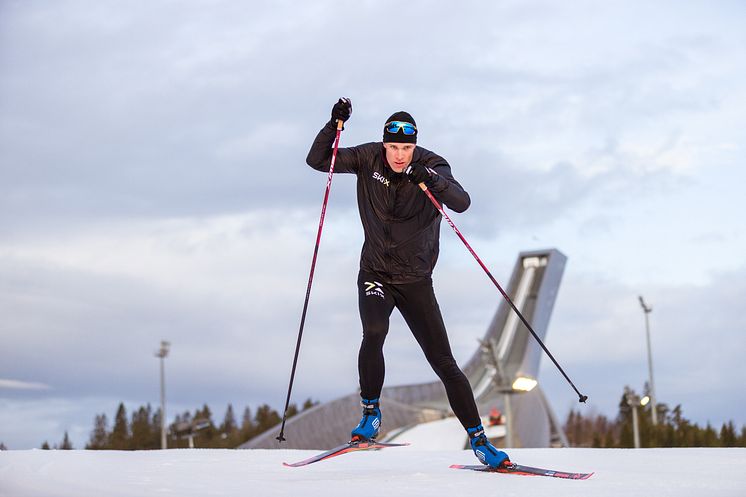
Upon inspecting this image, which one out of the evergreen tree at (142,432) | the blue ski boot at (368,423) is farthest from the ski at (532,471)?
the evergreen tree at (142,432)

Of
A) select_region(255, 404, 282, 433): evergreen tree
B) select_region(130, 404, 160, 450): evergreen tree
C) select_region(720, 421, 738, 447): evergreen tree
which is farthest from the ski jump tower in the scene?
select_region(130, 404, 160, 450): evergreen tree

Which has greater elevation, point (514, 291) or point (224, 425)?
point (514, 291)

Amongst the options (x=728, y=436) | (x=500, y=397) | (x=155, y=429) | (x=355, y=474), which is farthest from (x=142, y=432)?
(x=355, y=474)

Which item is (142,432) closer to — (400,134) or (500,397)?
(500,397)

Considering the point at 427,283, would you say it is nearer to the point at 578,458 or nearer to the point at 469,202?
the point at 469,202

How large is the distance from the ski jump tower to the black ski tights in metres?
19.6

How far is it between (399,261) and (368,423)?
3.03 feet

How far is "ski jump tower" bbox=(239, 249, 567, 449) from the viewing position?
104 ft

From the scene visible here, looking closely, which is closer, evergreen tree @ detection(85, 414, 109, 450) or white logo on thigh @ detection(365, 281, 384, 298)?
white logo on thigh @ detection(365, 281, 384, 298)

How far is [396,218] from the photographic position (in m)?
4.82

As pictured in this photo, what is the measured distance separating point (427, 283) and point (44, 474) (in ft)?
7.13

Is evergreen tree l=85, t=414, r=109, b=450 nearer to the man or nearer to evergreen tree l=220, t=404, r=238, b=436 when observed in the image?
evergreen tree l=220, t=404, r=238, b=436

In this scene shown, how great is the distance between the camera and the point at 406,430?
103 feet

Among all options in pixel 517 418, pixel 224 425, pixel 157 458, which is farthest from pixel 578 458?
pixel 224 425
